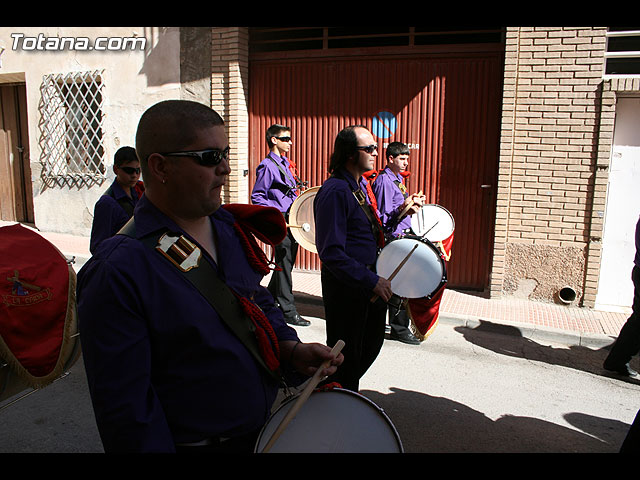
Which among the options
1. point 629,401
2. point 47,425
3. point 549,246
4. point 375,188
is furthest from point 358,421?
point 549,246

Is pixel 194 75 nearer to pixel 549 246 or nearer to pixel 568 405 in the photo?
pixel 549 246

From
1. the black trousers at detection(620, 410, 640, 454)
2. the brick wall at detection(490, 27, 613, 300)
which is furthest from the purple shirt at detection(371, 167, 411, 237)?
the black trousers at detection(620, 410, 640, 454)

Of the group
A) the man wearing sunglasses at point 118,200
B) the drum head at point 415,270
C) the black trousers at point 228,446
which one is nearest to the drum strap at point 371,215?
the drum head at point 415,270

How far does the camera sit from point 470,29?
274 inches

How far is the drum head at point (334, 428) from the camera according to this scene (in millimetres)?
1715

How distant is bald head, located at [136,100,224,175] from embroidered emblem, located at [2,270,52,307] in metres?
1.56

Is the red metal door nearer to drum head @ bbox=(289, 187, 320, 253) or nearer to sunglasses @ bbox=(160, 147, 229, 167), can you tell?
drum head @ bbox=(289, 187, 320, 253)

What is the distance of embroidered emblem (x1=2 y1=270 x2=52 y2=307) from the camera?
264 cm

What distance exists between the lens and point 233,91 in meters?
8.02

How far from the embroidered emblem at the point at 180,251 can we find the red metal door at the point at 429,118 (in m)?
5.96

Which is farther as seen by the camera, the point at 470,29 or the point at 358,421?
the point at 470,29

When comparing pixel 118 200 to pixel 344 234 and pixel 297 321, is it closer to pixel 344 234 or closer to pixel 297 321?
pixel 344 234

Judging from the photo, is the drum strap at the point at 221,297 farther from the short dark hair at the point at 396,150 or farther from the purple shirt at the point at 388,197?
the short dark hair at the point at 396,150

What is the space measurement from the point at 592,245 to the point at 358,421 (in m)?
5.45
